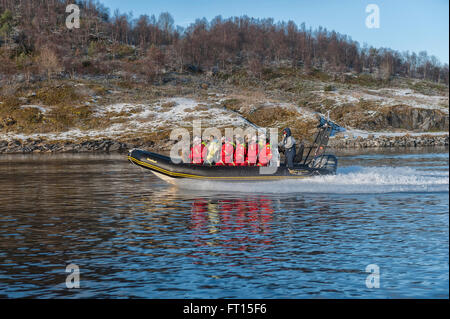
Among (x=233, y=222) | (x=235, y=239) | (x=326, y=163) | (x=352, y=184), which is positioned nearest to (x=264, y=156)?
(x=326, y=163)

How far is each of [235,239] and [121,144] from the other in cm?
5031

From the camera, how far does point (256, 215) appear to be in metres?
17.5

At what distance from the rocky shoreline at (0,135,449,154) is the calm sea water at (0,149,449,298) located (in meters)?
37.3

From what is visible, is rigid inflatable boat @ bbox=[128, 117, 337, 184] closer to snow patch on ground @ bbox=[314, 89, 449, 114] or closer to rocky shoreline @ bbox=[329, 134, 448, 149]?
rocky shoreline @ bbox=[329, 134, 448, 149]

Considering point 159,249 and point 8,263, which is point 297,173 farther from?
point 8,263

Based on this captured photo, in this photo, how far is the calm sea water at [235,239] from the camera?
9945 mm

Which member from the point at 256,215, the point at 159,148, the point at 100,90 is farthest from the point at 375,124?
the point at 256,215

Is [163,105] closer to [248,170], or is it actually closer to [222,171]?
[222,171]

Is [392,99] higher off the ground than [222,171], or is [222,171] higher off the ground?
[392,99]

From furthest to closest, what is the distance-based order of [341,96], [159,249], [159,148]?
[341,96] → [159,148] → [159,249]

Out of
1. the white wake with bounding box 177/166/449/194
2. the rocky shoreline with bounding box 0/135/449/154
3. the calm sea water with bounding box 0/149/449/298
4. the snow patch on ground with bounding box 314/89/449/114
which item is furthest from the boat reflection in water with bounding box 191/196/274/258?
the snow patch on ground with bounding box 314/89/449/114

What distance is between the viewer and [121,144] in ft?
206

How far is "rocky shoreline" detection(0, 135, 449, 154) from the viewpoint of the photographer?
201ft

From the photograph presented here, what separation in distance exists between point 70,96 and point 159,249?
74540 millimetres
